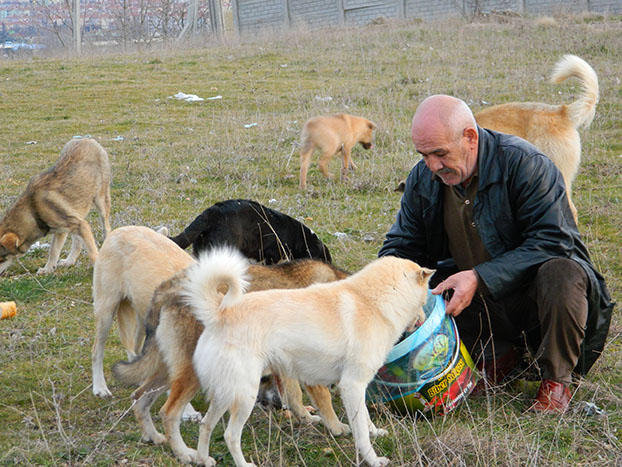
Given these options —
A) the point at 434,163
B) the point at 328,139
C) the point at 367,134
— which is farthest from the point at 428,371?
the point at 367,134

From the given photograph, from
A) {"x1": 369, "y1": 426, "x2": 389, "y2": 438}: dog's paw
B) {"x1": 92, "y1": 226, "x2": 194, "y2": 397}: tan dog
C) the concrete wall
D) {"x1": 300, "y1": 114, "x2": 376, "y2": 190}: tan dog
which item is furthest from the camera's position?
the concrete wall

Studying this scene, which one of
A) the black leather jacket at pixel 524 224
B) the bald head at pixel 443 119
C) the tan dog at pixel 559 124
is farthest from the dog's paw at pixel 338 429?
the tan dog at pixel 559 124

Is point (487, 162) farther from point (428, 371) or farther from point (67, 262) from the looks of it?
point (67, 262)

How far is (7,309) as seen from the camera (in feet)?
18.7

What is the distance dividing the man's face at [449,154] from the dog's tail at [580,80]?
12.5ft

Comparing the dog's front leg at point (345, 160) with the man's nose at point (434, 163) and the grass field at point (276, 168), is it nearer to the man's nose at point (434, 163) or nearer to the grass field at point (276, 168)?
the grass field at point (276, 168)

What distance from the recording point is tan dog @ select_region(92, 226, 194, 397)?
433 centimetres

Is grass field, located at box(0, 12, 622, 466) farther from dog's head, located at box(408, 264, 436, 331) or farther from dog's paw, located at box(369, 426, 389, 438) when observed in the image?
dog's head, located at box(408, 264, 436, 331)

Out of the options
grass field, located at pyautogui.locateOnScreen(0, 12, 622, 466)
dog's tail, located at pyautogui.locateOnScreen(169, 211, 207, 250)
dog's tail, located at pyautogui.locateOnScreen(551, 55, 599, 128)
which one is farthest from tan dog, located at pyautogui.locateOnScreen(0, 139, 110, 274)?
dog's tail, located at pyautogui.locateOnScreen(551, 55, 599, 128)

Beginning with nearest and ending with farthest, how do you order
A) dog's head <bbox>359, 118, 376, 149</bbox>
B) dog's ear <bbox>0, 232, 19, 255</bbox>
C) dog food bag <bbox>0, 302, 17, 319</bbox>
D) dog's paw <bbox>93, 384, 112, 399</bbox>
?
1. dog's paw <bbox>93, 384, 112, 399</bbox>
2. dog food bag <bbox>0, 302, 17, 319</bbox>
3. dog's ear <bbox>0, 232, 19, 255</bbox>
4. dog's head <bbox>359, 118, 376, 149</bbox>

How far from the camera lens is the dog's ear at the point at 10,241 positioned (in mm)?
6891

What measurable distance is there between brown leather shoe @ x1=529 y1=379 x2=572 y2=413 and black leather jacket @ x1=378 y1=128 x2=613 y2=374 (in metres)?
0.34

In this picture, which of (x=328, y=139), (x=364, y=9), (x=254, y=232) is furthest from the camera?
(x=364, y=9)

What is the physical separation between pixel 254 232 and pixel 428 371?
253 cm
